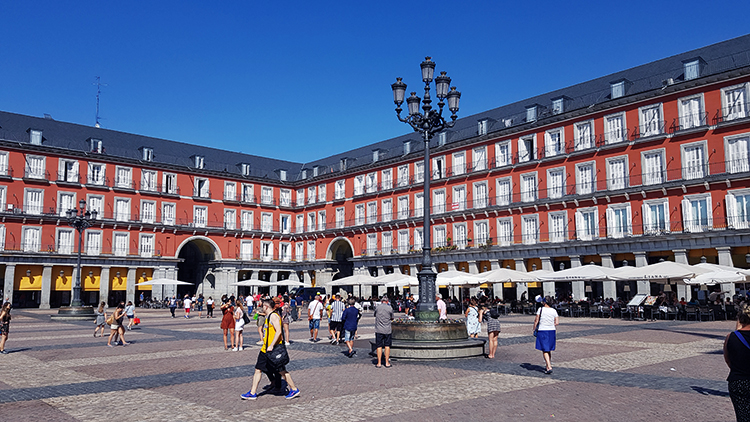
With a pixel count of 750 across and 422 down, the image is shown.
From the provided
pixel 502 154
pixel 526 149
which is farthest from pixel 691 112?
pixel 502 154

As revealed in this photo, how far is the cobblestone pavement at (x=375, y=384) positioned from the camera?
8078 mm

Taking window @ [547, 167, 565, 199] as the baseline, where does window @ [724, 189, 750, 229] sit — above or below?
below

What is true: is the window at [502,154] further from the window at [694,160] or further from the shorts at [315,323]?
the shorts at [315,323]

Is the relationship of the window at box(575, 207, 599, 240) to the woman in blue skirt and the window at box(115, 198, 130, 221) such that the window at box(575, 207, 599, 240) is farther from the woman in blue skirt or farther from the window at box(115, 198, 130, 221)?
the window at box(115, 198, 130, 221)

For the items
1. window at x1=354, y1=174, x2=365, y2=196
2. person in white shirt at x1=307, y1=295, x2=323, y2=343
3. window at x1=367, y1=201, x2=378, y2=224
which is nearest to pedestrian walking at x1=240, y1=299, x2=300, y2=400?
person in white shirt at x1=307, y1=295, x2=323, y2=343

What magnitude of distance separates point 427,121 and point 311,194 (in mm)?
48393

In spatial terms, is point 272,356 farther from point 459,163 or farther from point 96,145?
point 96,145

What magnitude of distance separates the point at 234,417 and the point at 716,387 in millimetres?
7520

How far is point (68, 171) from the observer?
50312mm

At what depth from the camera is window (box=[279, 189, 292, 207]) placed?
6419 centimetres

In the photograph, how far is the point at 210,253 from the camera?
59656 mm

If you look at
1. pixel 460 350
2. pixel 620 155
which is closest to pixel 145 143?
pixel 620 155

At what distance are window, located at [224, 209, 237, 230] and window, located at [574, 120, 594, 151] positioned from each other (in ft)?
112

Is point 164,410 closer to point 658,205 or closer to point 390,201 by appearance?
point 658,205
